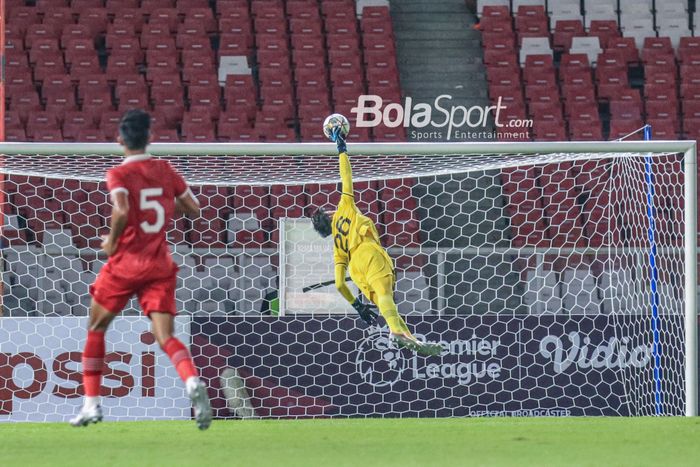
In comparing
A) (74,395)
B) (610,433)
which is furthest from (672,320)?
(74,395)

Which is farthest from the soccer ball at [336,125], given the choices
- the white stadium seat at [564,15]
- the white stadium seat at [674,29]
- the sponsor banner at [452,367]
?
the white stadium seat at [674,29]

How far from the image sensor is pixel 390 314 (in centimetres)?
698

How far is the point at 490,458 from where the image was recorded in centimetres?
488

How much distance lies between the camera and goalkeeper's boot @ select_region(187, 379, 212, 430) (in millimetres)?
4926

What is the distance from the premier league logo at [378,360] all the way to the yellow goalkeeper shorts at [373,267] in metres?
1.69

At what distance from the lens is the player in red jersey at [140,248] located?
5.12 metres

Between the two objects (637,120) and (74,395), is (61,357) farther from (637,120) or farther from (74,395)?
(637,120)

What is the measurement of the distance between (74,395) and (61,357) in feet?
0.94

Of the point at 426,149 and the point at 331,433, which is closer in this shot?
the point at 331,433

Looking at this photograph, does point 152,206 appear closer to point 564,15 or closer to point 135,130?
point 135,130

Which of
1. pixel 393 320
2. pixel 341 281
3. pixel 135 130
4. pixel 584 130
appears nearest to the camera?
pixel 135 130

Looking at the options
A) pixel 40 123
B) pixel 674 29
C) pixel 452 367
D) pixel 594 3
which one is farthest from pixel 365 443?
pixel 594 3

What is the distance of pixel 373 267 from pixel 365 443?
1.85 meters

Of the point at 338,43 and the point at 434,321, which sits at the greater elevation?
the point at 338,43
